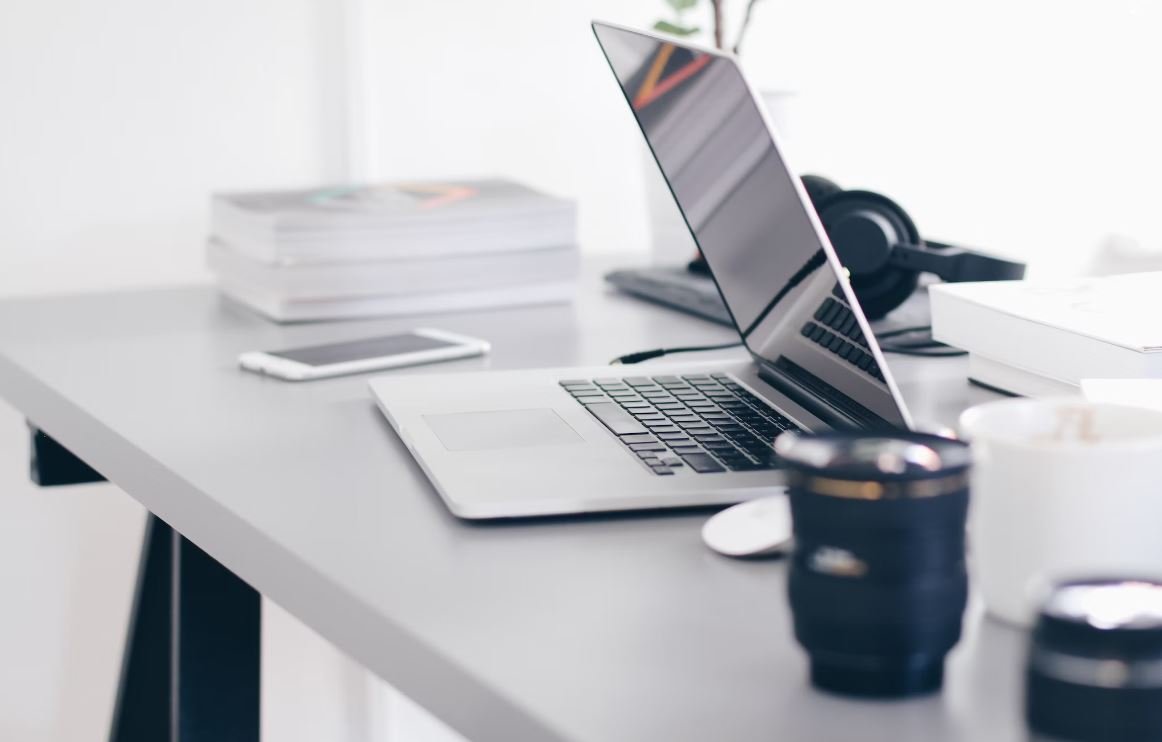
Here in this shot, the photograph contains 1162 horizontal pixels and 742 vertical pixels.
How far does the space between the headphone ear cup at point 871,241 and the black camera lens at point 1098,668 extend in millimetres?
772

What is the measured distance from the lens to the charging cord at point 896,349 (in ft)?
3.51

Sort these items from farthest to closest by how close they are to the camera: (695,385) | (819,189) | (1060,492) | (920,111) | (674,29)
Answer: (920,111)
(674,29)
(819,189)
(695,385)
(1060,492)

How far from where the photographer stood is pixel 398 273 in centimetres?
132

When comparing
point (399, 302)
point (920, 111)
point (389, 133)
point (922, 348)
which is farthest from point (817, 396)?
point (920, 111)

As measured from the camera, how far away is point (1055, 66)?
81.4 inches

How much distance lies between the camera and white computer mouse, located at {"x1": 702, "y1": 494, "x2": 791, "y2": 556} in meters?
0.60

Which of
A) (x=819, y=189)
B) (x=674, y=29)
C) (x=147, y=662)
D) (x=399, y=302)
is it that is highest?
(x=674, y=29)

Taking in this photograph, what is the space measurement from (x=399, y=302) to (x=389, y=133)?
471 millimetres

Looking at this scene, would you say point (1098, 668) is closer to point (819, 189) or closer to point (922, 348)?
point (922, 348)

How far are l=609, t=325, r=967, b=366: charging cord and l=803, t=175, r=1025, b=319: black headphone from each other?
37mm

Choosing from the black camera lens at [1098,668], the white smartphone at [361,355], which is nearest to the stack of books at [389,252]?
the white smartphone at [361,355]

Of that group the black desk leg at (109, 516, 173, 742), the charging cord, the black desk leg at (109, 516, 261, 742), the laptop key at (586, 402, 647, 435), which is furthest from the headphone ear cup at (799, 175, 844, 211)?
the black desk leg at (109, 516, 173, 742)

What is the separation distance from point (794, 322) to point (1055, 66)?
1.40 metres

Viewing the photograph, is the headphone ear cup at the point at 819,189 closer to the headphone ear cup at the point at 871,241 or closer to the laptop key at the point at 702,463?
the headphone ear cup at the point at 871,241
